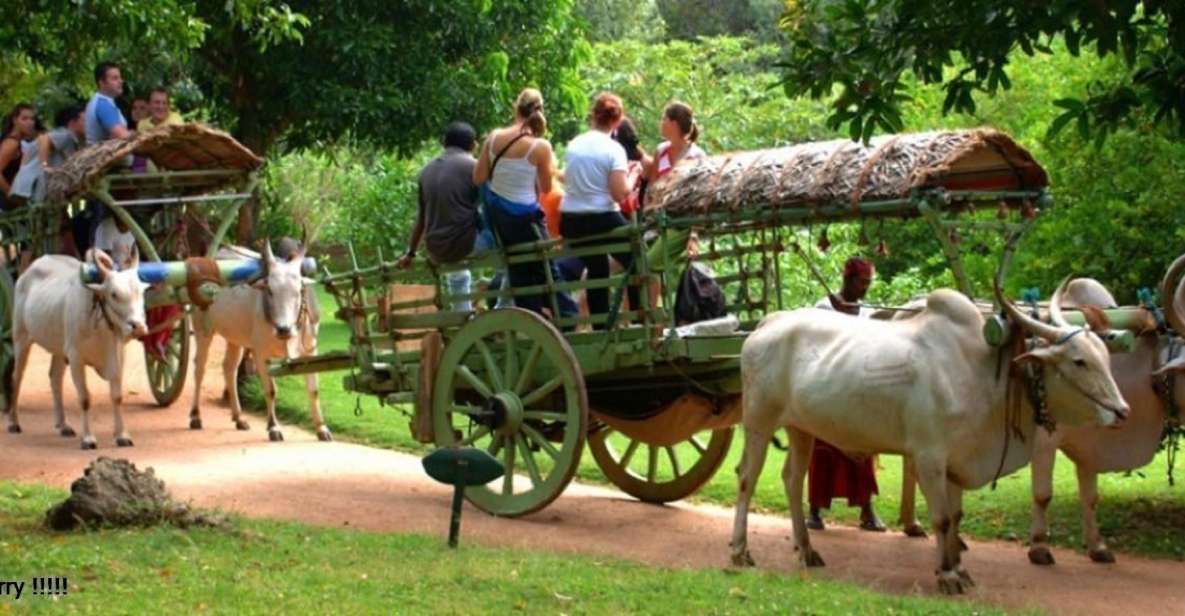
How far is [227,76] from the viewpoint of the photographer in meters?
17.4

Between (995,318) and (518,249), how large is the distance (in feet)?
11.3

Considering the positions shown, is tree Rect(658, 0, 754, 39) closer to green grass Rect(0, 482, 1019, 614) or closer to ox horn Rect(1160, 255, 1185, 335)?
ox horn Rect(1160, 255, 1185, 335)

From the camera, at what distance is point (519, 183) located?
11.6 metres

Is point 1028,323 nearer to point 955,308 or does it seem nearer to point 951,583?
point 955,308

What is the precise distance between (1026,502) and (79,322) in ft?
24.7

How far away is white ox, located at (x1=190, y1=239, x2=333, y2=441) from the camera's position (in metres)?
14.7

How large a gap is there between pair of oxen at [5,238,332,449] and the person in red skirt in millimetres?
4997

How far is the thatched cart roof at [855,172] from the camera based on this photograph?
9.37 m

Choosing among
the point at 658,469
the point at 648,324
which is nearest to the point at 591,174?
the point at 648,324

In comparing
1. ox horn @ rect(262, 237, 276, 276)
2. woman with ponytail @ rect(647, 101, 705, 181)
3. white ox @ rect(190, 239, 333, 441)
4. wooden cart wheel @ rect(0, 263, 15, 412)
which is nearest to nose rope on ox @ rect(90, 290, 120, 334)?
white ox @ rect(190, 239, 333, 441)

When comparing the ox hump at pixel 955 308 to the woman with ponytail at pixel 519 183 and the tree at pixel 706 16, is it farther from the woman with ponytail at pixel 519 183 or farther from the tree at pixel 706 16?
the tree at pixel 706 16

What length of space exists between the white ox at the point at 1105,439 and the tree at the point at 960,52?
259 centimetres

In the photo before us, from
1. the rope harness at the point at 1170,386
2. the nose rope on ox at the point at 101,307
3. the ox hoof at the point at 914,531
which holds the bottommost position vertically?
the ox hoof at the point at 914,531

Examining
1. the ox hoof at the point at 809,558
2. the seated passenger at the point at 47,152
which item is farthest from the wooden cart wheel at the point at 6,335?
the ox hoof at the point at 809,558
